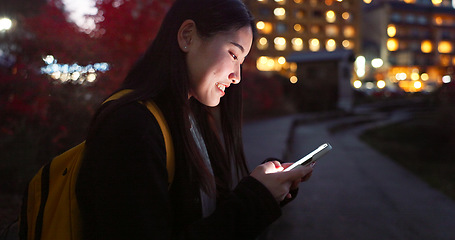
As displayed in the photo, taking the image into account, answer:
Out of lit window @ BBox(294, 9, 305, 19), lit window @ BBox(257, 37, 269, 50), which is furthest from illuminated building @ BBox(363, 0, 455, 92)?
lit window @ BBox(257, 37, 269, 50)

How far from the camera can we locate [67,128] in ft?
12.7

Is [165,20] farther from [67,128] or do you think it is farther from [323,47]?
[323,47]

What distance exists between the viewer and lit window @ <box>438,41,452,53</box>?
2247 inches

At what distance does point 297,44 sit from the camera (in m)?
48.8

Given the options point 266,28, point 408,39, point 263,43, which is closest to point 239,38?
point 263,43

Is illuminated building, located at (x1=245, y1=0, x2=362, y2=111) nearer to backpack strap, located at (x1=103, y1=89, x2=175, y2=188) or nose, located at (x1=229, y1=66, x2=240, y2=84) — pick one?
nose, located at (x1=229, y1=66, x2=240, y2=84)

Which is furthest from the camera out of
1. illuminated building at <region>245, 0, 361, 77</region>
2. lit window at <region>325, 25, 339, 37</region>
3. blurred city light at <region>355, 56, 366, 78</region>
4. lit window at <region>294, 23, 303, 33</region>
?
lit window at <region>325, 25, 339, 37</region>

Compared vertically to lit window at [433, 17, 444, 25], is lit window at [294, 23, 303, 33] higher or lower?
lower

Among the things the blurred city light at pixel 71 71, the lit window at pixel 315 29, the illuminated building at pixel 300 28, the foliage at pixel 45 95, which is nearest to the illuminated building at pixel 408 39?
the illuminated building at pixel 300 28

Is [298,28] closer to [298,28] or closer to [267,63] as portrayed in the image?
[298,28]

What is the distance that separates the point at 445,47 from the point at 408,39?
7.42 metres

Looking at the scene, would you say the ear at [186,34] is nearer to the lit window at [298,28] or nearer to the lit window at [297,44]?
the lit window at [297,44]

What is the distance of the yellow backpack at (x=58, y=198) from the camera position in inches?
41.0

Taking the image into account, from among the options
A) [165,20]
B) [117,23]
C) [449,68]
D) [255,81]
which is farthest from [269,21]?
[165,20]
